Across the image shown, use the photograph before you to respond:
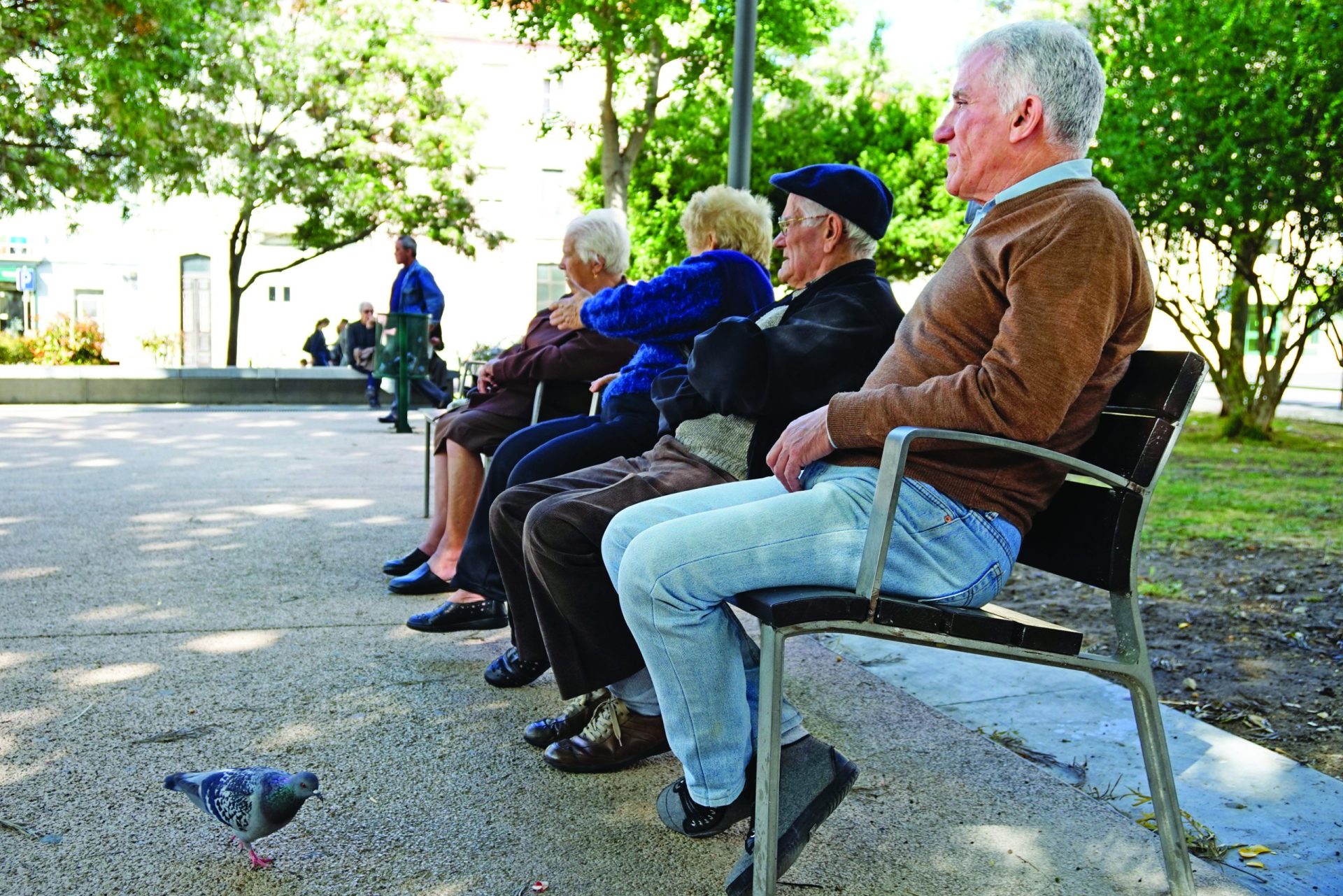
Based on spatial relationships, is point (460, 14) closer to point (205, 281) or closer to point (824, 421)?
point (205, 281)

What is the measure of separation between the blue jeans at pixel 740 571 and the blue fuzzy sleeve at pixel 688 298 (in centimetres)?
104

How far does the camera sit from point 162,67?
1334cm

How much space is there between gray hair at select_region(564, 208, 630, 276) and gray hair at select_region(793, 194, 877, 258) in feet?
4.55

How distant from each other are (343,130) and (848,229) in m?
22.5

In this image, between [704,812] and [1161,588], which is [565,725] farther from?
[1161,588]

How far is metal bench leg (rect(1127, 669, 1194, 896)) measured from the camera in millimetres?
2281

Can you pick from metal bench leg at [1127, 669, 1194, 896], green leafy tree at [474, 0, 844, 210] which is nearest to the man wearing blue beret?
metal bench leg at [1127, 669, 1194, 896]

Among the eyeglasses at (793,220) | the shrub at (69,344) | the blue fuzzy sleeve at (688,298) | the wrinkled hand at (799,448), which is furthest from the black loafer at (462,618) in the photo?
the shrub at (69,344)

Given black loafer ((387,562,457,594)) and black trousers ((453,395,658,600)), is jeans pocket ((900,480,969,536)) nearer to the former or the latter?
black trousers ((453,395,658,600))

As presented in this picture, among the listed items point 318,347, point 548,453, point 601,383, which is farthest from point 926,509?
point 318,347

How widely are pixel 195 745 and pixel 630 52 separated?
18.2 m

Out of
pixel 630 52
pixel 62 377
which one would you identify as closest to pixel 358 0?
pixel 630 52

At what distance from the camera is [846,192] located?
2.96 metres

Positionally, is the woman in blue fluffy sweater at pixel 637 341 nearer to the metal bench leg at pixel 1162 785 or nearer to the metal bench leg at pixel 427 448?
the metal bench leg at pixel 1162 785
